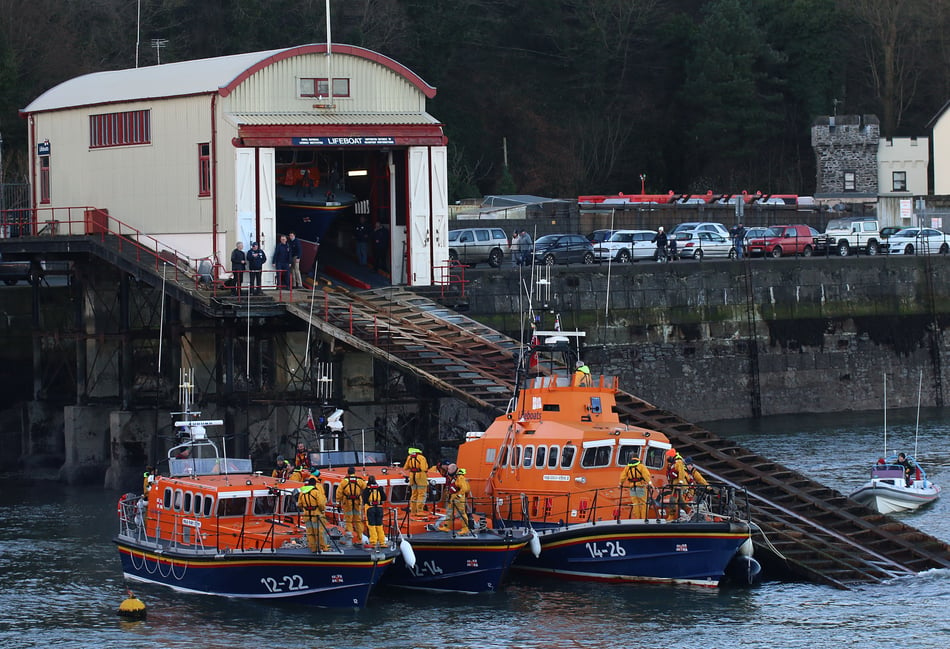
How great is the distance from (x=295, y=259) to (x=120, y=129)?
7.36m

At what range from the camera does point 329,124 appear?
43.7 metres

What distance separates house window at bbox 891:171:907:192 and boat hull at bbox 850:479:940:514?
167 ft

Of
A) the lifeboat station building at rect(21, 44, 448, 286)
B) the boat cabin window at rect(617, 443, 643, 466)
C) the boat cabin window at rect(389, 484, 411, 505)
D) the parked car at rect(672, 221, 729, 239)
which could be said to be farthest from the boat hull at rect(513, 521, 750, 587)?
the parked car at rect(672, 221, 729, 239)

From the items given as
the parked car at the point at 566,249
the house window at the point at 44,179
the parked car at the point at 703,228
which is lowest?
the parked car at the point at 566,249

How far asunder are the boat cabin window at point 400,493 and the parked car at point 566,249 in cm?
2816

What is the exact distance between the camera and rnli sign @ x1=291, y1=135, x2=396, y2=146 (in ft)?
141

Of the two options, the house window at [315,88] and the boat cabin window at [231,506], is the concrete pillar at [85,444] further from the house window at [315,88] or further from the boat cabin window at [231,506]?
the boat cabin window at [231,506]

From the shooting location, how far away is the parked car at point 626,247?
60.4 meters

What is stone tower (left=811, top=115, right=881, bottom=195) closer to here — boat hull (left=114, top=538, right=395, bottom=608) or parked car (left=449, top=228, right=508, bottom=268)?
parked car (left=449, top=228, right=508, bottom=268)

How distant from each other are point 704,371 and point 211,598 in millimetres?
30624

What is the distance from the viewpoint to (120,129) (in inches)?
1828

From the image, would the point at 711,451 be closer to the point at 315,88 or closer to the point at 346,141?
the point at 346,141

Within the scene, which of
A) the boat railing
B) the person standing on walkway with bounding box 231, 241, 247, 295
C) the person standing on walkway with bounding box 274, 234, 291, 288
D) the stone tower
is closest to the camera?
the boat railing

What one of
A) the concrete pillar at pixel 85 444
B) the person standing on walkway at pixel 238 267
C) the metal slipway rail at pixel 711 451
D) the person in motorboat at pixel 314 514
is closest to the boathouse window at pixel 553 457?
the metal slipway rail at pixel 711 451
